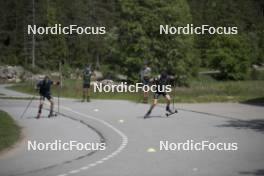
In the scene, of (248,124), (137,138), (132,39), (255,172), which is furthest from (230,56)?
(255,172)

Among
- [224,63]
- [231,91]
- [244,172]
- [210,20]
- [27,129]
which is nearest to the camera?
[244,172]

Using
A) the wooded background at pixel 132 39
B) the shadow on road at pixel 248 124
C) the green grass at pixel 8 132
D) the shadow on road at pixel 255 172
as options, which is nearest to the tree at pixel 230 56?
the wooded background at pixel 132 39

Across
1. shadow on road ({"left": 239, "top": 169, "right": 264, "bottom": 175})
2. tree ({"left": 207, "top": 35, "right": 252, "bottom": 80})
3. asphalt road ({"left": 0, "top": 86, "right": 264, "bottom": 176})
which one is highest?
tree ({"left": 207, "top": 35, "right": 252, "bottom": 80})

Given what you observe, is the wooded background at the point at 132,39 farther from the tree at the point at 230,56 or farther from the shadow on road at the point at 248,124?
the shadow on road at the point at 248,124

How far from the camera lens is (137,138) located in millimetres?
18031

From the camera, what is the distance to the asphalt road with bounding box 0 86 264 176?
1330cm

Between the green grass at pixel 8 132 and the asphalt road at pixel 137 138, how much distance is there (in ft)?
1.03

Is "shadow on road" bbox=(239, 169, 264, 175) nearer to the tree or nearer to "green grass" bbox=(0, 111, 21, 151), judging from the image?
"green grass" bbox=(0, 111, 21, 151)

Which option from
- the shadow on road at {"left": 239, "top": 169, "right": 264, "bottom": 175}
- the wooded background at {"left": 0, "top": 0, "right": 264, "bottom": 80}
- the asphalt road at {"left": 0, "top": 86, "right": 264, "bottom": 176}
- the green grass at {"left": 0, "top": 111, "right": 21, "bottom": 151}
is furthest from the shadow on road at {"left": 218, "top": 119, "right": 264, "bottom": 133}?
the wooded background at {"left": 0, "top": 0, "right": 264, "bottom": 80}

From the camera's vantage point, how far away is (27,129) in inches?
805

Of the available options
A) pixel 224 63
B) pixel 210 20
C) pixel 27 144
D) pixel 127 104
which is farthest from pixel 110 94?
pixel 210 20

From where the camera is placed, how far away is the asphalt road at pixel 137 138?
13305mm

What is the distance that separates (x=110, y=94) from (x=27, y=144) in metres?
18.2

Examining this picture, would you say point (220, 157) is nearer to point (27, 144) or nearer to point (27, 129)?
point (27, 144)
